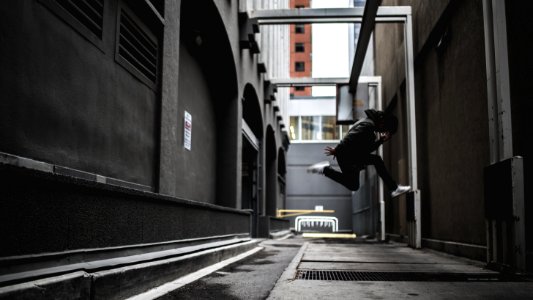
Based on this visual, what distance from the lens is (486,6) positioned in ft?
17.0

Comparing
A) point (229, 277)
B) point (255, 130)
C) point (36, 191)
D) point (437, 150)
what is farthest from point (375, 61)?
point (36, 191)

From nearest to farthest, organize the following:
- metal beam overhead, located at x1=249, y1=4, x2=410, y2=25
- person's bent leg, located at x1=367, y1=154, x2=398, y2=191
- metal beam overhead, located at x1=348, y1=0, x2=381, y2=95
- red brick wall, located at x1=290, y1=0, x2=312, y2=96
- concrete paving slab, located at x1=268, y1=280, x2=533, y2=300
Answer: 1. concrete paving slab, located at x1=268, y1=280, x2=533, y2=300
2. person's bent leg, located at x1=367, y1=154, x2=398, y2=191
3. metal beam overhead, located at x1=348, y1=0, x2=381, y2=95
4. metal beam overhead, located at x1=249, y1=4, x2=410, y2=25
5. red brick wall, located at x1=290, y1=0, x2=312, y2=96

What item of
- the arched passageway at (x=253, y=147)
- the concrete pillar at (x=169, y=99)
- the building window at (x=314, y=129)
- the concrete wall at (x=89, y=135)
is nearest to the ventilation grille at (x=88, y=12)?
the concrete wall at (x=89, y=135)

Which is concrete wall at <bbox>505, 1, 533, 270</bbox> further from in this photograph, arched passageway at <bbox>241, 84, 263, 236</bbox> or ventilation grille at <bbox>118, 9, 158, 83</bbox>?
arched passageway at <bbox>241, 84, 263, 236</bbox>

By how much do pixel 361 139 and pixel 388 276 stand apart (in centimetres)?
230

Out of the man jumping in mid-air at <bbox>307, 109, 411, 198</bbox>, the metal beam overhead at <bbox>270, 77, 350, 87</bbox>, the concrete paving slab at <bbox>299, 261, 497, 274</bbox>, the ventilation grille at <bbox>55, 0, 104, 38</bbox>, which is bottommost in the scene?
the concrete paving slab at <bbox>299, 261, 497, 274</bbox>

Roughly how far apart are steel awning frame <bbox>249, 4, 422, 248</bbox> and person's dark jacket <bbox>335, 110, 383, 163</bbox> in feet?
9.97

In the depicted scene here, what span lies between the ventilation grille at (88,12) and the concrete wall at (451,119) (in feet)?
14.7

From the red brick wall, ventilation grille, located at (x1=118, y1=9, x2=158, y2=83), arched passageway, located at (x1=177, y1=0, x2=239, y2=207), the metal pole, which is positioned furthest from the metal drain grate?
the red brick wall

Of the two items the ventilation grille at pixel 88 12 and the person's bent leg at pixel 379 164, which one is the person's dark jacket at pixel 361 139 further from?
the ventilation grille at pixel 88 12

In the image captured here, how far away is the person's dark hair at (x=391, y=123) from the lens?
635 cm

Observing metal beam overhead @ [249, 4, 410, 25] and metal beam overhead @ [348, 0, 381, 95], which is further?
metal beam overhead @ [249, 4, 410, 25]

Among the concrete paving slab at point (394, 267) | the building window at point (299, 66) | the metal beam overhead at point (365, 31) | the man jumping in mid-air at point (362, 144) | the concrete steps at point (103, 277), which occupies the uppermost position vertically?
the building window at point (299, 66)

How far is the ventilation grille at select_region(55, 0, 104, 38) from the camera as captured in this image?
3.72 metres
